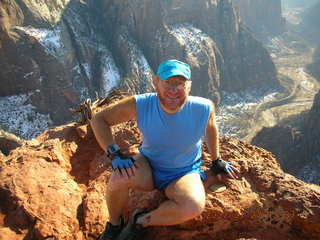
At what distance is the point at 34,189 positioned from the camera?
4164 millimetres

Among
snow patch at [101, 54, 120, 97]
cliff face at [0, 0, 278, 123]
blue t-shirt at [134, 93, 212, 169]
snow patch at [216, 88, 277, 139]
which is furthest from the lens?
snow patch at [216, 88, 277, 139]

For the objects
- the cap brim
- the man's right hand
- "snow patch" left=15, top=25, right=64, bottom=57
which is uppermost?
"snow patch" left=15, top=25, right=64, bottom=57

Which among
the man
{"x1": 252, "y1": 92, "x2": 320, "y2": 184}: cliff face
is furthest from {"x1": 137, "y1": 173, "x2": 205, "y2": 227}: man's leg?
{"x1": 252, "y1": 92, "x2": 320, "y2": 184}: cliff face

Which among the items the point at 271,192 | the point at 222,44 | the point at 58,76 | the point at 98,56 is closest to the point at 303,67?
the point at 222,44

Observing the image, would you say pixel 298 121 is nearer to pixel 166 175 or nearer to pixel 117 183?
pixel 166 175

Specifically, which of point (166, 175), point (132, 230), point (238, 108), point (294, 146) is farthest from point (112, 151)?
point (238, 108)

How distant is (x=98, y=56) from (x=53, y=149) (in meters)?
34.3

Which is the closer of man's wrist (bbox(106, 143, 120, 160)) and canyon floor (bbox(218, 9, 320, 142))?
man's wrist (bbox(106, 143, 120, 160))

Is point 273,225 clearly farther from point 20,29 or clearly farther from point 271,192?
point 20,29

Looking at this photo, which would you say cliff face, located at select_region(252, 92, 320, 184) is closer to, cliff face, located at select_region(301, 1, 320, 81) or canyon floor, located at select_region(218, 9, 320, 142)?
canyon floor, located at select_region(218, 9, 320, 142)

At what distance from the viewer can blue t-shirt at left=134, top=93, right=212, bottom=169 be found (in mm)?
3521

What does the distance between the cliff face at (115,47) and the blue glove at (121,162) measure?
91.5 ft

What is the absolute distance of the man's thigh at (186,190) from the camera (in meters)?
3.45

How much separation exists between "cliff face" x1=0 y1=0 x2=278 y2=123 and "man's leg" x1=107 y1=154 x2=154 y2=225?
1095 inches
